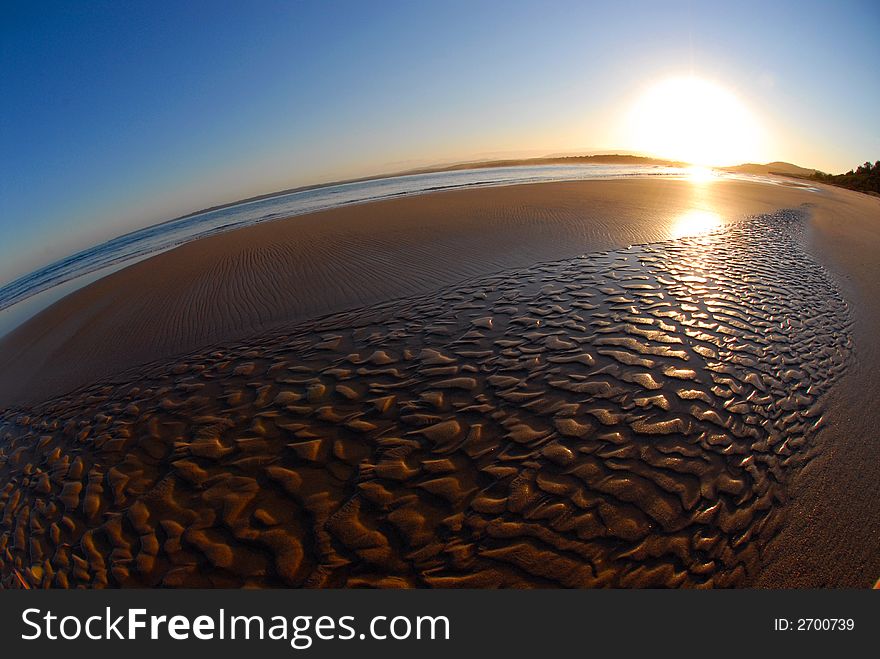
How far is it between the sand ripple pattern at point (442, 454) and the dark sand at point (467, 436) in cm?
3

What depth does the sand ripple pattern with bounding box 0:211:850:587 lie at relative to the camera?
9.93ft

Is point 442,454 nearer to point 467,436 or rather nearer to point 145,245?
point 467,436

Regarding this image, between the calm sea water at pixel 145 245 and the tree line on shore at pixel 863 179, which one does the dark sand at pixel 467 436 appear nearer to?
the calm sea water at pixel 145 245

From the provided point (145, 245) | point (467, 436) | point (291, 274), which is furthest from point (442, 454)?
point (145, 245)

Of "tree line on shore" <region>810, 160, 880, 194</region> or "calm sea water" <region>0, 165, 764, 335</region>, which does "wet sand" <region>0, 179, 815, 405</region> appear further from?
"tree line on shore" <region>810, 160, 880, 194</region>

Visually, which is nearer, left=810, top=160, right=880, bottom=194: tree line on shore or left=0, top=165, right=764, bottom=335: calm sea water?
left=0, top=165, right=764, bottom=335: calm sea water

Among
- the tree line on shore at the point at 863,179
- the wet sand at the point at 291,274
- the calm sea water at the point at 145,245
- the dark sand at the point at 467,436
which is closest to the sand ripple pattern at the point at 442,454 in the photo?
the dark sand at the point at 467,436

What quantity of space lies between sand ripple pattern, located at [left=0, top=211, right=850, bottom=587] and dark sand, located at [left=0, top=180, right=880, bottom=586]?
0.03 m

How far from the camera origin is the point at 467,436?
4.15 m

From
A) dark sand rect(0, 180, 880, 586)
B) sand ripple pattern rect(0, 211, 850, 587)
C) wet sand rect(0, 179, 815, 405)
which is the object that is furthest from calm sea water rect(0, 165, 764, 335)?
sand ripple pattern rect(0, 211, 850, 587)

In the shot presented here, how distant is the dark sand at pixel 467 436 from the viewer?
3037mm

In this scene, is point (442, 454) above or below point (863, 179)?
below

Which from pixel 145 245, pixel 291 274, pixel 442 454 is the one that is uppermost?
pixel 145 245

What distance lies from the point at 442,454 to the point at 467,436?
0.37 m
